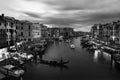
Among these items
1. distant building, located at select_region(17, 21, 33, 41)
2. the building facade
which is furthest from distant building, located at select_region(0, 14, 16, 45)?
the building facade

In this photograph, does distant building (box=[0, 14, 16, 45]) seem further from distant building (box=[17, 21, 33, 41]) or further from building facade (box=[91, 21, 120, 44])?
building facade (box=[91, 21, 120, 44])

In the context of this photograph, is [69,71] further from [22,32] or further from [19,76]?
[22,32]

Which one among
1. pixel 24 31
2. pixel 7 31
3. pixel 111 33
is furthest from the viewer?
pixel 111 33

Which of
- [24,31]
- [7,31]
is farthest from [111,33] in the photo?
[7,31]

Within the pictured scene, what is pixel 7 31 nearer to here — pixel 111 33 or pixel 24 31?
pixel 24 31

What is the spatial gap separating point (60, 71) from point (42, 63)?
33.6 feet

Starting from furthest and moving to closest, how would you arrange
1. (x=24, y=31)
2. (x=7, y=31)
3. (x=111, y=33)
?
(x=111, y=33), (x=24, y=31), (x=7, y=31)

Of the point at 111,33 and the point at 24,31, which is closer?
the point at 24,31

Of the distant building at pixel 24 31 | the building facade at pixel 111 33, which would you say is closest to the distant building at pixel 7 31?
the distant building at pixel 24 31

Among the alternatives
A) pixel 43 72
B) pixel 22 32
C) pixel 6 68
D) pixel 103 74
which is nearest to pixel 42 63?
pixel 43 72

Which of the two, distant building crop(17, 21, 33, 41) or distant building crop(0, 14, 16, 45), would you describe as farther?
distant building crop(17, 21, 33, 41)

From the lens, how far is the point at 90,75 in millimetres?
31406

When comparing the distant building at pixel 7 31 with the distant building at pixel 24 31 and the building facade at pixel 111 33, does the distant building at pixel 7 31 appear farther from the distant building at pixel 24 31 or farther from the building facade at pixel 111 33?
the building facade at pixel 111 33

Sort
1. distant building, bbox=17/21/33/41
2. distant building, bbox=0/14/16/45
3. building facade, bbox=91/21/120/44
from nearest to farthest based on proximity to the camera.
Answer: distant building, bbox=0/14/16/45 < distant building, bbox=17/21/33/41 < building facade, bbox=91/21/120/44
